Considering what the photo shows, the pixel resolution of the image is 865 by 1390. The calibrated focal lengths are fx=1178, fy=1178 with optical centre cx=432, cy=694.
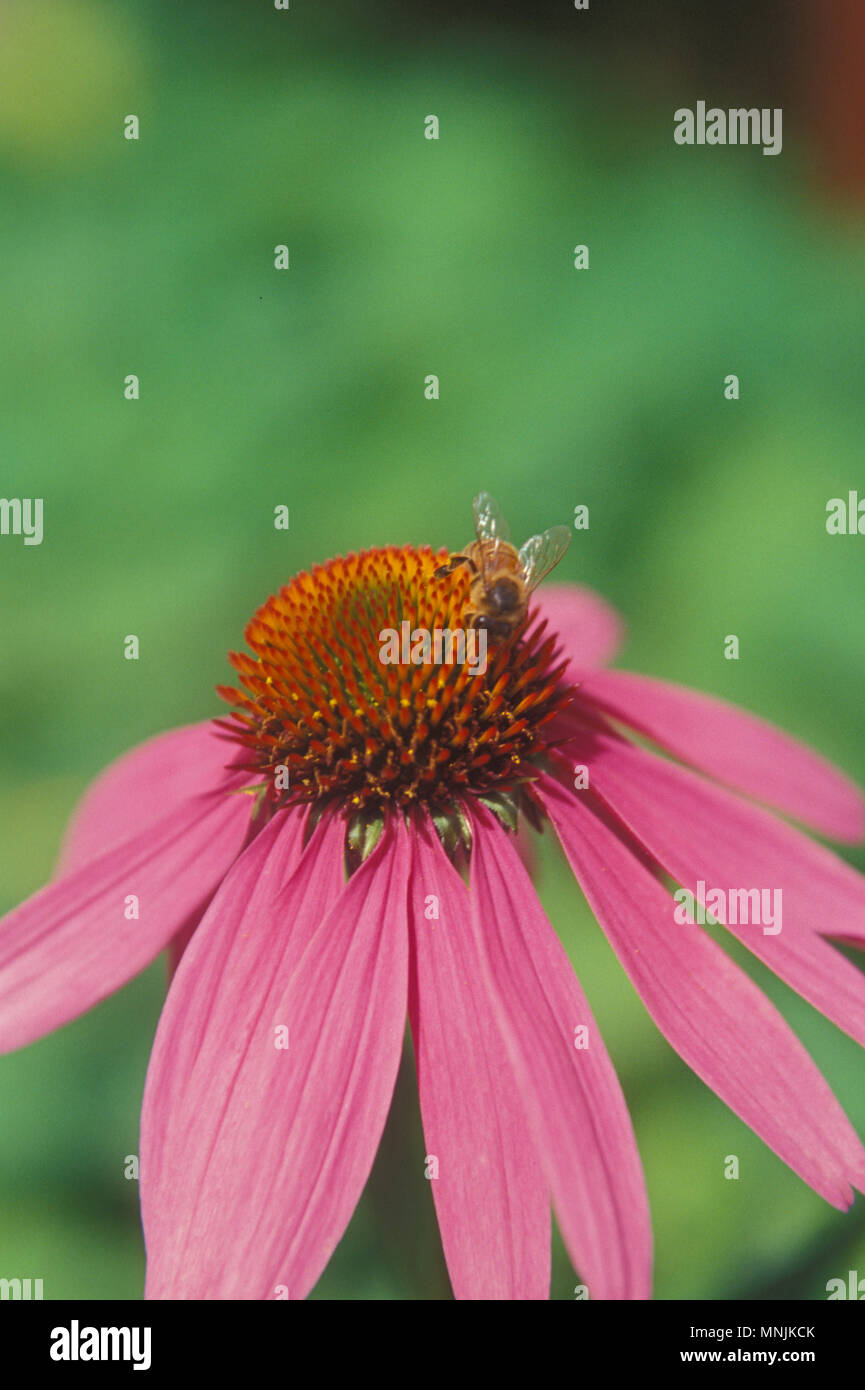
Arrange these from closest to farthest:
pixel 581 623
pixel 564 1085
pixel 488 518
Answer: pixel 564 1085 → pixel 488 518 → pixel 581 623

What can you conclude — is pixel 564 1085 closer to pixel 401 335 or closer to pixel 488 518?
pixel 488 518

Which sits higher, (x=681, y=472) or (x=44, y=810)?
(x=681, y=472)

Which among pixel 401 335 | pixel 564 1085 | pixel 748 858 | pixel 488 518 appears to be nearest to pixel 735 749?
pixel 748 858

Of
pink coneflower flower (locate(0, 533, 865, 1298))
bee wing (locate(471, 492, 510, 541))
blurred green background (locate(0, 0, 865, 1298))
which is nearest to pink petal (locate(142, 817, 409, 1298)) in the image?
pink coneflower flower (locate(0, 533, 865, 1298))

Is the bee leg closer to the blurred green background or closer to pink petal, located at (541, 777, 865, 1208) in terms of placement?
pink petal, located at (541, 777, 865, 1208)

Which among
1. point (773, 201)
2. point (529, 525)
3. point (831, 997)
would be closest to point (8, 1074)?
point (831, 997)
